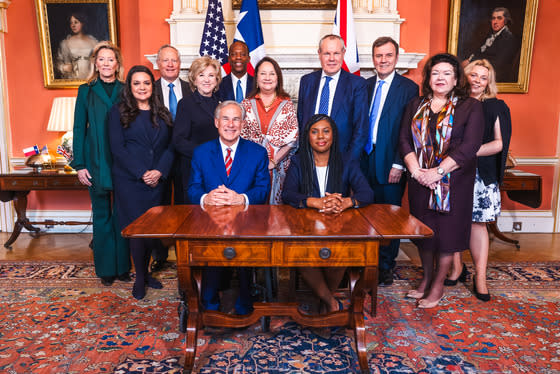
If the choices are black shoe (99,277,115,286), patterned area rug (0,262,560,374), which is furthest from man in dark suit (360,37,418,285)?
black shoe (99,277,115,286)

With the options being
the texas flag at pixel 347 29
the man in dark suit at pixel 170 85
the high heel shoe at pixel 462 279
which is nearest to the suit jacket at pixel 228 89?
the man in dark suit at pixel 170 85

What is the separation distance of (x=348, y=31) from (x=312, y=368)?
3303 millimetres

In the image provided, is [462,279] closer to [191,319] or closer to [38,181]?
[191,319]

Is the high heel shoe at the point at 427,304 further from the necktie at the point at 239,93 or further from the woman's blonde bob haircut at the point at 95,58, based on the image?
the woman's blonde bob haircut at the point at 95,58

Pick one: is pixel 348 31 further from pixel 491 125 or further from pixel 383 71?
pixel 491 125

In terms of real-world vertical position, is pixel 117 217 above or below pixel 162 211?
below

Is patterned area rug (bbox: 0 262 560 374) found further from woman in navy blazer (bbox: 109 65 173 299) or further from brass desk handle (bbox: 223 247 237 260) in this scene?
brass desk handle (bbox: 223 247 237 260)

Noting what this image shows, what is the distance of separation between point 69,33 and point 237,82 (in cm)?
246

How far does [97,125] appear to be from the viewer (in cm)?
339

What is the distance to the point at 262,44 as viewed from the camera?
4.31 meters

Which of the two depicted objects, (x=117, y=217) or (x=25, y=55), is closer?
(x=117, y=217)

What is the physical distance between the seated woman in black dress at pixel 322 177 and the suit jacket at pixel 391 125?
617mm

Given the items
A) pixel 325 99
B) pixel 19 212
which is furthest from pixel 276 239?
pixel 19 212

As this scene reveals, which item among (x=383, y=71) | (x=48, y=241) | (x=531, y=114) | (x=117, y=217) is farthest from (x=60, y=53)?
(x=531, y=114)
